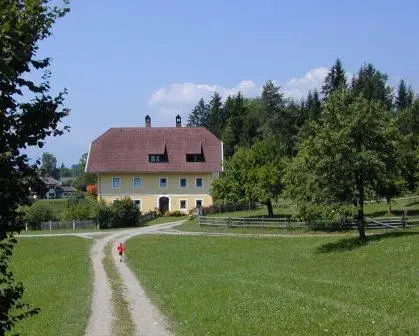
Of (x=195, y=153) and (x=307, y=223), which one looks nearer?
(x=307, y=223)

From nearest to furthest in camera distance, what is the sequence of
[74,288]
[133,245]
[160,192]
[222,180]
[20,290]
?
1. [20,290]
2. [74,288]
3. [133,245]
4. [222,180]
5. [160,192]

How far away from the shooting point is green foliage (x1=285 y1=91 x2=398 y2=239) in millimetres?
32375

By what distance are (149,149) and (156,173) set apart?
144 inches

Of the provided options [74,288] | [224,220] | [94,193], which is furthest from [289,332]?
[94,193]

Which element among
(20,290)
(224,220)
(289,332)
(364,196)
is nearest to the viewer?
(20,290)

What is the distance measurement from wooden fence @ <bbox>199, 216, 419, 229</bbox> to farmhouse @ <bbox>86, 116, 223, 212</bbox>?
76.1ft

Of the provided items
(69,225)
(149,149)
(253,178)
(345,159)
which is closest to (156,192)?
(149,149)

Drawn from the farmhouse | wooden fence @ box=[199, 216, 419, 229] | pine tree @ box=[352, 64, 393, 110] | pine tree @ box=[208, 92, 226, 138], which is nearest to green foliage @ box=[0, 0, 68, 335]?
wooden fence @ box=[199, 216, 419, 229]

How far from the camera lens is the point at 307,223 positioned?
1764 inches

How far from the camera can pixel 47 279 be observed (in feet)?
94.4

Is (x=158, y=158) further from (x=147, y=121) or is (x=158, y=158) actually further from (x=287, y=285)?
(x=287, y=285)

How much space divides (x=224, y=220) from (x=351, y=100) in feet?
63.2

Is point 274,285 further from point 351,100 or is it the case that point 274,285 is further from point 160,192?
point 160,192

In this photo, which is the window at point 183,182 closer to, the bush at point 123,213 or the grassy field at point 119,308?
the bush at point 123,213
